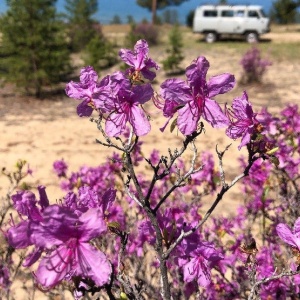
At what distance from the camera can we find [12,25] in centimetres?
1370

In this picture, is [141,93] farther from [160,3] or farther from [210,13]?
[160,3]

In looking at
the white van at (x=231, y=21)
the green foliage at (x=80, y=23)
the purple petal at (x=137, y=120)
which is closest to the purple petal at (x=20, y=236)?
the purple petal at (x=137, y=120)

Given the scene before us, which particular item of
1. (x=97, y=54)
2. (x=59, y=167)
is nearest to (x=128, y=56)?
(x=59, y=167)

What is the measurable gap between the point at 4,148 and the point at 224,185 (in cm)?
833

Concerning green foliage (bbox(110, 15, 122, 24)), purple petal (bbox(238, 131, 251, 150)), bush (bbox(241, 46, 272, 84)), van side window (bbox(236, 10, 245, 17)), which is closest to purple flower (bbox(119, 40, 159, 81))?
purple petal (bbox(238, 131, 251, 150))

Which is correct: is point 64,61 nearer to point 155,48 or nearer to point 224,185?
point 155,48

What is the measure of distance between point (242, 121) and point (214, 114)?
7.9 inches

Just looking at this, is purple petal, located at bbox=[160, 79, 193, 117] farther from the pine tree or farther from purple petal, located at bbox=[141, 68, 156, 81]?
the pine tree

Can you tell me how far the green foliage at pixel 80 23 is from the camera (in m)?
22.1

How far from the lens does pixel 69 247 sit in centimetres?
113

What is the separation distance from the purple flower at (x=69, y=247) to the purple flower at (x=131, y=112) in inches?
14.6

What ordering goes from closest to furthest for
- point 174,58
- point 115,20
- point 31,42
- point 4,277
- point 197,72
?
point 197,72 < point 4,277 < point 31,42 < point 174,58 < point 115,20

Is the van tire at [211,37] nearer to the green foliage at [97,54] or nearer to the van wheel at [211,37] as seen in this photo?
the van wheel at [211,37]

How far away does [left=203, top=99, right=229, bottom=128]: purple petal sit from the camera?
4.56 ft
